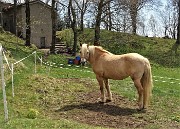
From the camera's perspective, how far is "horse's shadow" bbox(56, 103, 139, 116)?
424 inches

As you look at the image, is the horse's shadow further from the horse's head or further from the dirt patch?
the horse's head

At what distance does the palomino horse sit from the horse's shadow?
44 cm

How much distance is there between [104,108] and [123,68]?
1.49 metres

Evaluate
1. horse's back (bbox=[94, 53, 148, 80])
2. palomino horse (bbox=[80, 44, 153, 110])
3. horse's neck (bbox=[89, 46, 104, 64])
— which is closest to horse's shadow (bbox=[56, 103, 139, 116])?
palomino horse (bbox=[80, 44, 153, 110])

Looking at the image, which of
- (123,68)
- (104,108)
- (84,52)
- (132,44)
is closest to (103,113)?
(104,108)

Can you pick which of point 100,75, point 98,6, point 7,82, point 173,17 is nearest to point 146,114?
point 100,75

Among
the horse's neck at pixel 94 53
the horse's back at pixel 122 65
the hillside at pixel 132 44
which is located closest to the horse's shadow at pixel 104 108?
the horse's back at pixel 122 65

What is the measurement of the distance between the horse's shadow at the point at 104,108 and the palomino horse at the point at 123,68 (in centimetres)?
44

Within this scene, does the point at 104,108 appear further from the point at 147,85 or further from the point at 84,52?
the point at 84,52

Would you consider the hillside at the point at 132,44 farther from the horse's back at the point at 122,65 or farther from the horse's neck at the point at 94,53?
the horse's back at the point at 122,65

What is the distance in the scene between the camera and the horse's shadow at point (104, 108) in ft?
35.3

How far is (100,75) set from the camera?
11992 millimetres

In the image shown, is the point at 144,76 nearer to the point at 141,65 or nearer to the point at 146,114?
the point at 141,65

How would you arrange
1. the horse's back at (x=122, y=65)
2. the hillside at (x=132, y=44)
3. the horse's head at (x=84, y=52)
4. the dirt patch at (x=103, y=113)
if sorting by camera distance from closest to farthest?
the dirt patch at (x=103, y=113)
the horse's back at (x=122, y=65)
the horse's head at (x=84, y=52)
the hillside at (x=132, y=44)
